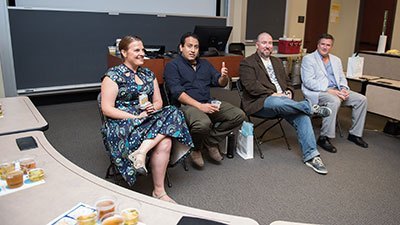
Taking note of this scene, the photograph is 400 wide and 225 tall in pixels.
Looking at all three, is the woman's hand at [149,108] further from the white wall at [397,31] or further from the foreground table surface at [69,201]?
the white wall at [397,31]

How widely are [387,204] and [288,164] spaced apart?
901 millimetres

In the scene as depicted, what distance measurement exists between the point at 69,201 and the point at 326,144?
2.99m

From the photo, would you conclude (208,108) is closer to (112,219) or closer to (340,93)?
(340,93)

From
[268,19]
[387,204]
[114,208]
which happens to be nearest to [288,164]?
[387,204]

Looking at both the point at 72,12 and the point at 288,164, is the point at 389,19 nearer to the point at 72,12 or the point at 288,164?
the point at 288,164

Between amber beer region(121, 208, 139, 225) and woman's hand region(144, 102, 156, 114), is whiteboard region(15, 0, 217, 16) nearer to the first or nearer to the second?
woman's hand region(144, 102, 156, 114)

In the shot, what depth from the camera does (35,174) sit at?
1.38 m

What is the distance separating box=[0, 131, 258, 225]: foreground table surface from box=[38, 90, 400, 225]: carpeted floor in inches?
49.0

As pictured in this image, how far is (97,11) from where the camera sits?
4984mm

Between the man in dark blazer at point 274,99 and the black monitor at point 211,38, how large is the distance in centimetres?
65

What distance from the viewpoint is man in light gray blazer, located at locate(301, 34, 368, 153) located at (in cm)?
366

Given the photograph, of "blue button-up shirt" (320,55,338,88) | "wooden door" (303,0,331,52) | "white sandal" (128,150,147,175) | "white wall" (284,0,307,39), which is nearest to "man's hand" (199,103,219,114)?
"white sandal" (128,150,147,175)

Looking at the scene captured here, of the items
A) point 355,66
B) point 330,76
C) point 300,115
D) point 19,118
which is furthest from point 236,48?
point 19,118

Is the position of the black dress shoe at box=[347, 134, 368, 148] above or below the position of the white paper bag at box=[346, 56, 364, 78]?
below
